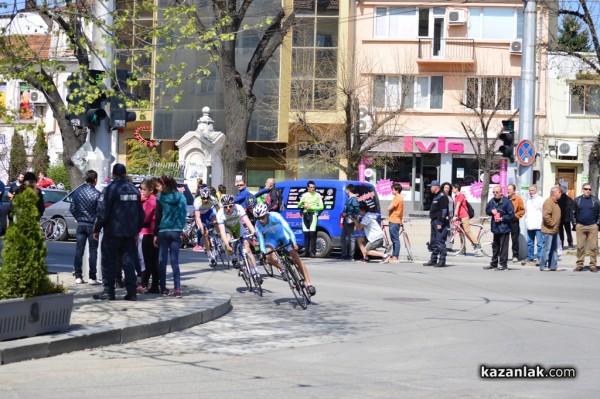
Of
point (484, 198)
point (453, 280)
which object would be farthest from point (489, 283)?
point (484, 198)

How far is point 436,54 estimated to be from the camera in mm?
50156

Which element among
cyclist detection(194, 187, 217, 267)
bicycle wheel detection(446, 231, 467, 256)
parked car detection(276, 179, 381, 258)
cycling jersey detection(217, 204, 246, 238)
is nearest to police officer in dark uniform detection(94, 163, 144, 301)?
cycling jersey detection(217, 204, 246, 238)

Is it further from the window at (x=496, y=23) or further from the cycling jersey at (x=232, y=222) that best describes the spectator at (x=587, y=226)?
the window at (x=496, y=23)

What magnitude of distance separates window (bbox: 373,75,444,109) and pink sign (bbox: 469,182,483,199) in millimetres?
4189

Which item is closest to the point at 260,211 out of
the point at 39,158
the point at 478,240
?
the point at 478,240

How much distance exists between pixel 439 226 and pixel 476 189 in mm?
25948

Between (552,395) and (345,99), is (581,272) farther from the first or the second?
(345,99)

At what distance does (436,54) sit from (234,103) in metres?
22.8

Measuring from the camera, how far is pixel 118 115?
17359mm

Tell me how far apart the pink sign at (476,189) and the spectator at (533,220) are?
23.3 m

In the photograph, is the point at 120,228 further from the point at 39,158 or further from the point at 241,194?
the point at 39,158

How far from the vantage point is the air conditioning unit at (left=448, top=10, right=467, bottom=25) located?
49250mm

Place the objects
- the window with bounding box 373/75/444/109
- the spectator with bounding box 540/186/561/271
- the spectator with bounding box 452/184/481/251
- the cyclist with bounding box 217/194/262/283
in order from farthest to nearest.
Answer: the window with bounding box 373/75/444/109
the spectator with bounding box 452/184/481/251
the spectator with bounding box 540/186/561/271
the cyclist with bounding box 217/194/262/283

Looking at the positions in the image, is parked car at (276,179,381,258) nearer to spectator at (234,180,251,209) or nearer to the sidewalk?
spectator at (234,180,251,209)
